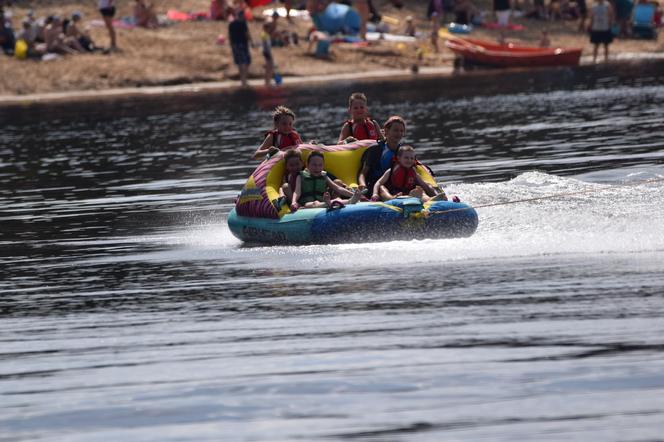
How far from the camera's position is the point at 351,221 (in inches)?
582

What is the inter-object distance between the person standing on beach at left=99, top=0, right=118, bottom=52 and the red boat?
32.5ft

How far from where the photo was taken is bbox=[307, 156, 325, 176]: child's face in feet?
51.7

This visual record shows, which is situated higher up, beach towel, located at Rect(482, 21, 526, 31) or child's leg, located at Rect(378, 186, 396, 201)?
child's leg, located at Rect(378, 186, 396, 201)

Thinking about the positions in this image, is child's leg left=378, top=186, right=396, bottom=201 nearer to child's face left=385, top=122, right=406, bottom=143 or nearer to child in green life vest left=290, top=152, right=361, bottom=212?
child in green life vest left=290, top=152, right=361, bottom=212

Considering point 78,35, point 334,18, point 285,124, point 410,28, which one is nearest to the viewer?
point 285,124

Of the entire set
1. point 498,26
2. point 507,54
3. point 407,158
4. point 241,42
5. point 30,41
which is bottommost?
point 507,54

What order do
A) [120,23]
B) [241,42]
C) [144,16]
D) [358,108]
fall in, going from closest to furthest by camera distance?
1. [358,108]
2. [241,42]
3. [144,16]
4. [120,23]

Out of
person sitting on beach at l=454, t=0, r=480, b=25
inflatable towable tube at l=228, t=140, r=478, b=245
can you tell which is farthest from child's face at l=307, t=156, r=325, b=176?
person sitting on beach at l=454, t=0, r=480, b=25

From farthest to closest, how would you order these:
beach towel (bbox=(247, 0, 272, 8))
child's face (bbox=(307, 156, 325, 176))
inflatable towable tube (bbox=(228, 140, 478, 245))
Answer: beach towel (bbox=(247, 0, 272, 8)) → child's face (bbox=(307, 156, 325, 176)) → inflatable towable tube (bbox=(228, 140, 478, 245))

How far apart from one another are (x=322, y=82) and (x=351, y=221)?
1131 inches

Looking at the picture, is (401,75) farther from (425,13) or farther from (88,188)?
(88,188)

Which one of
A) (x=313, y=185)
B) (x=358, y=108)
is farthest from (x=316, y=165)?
(x=358, y=108)

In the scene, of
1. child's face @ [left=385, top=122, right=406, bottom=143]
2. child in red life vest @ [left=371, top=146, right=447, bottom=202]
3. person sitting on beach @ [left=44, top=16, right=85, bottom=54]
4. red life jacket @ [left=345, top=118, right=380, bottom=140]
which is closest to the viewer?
child in red life vest @ [left=371, top=146, right=447, bottom=202]

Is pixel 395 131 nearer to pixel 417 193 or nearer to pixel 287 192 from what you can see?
pixel 417 193
